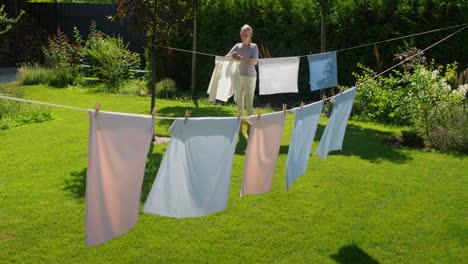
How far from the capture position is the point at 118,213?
3.34 m

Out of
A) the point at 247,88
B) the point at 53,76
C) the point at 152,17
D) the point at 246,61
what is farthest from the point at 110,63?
the point at 246,61

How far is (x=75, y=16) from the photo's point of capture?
61.9 feet

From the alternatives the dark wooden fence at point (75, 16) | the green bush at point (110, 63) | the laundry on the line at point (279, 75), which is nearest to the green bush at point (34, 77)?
the green bush at point (110, 63)

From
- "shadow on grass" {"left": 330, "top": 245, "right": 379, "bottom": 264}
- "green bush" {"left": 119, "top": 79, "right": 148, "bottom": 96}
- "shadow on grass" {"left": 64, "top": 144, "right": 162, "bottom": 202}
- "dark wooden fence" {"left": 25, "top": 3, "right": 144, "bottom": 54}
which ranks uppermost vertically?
"dark wooden fence" {"left": 25, "top": 3, "right": 144, "bottom": 54}

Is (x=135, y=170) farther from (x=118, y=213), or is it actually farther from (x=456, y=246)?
(x=456, y=246)

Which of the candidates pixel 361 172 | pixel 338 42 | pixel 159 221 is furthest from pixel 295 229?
pixel 338 42

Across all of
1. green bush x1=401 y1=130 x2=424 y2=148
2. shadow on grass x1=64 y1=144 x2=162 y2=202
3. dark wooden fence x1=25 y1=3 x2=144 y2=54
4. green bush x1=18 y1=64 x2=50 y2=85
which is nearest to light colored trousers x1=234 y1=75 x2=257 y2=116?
shadow on grass x1=64 y1=144 x2=162 y2=202

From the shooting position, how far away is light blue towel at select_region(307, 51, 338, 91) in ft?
24.6

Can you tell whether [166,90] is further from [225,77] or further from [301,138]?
[301,138]

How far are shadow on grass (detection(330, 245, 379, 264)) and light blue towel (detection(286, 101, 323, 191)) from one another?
707mm

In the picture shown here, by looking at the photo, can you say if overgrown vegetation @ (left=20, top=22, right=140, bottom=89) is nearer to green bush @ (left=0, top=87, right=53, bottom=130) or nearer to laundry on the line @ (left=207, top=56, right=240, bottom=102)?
green bush @ (left=0, top=87, right=53, bottom=130)

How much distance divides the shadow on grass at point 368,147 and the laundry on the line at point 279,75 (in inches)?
37.6

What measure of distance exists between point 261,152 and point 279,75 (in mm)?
4036

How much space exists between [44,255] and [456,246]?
3.53m
